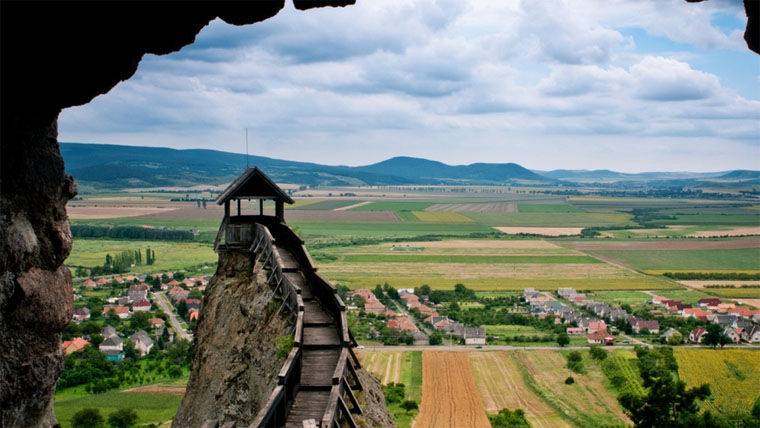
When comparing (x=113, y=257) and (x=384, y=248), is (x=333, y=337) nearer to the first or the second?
(x=113, y=257)

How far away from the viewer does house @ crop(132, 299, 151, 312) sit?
263 ft

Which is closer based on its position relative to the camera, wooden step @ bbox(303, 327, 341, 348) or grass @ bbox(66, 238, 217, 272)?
wooden step @ bbox(303, 327, 341, 348)

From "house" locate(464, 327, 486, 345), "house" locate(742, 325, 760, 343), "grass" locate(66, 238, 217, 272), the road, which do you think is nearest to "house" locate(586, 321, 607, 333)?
"house" locate(464, 327, 486, 345)

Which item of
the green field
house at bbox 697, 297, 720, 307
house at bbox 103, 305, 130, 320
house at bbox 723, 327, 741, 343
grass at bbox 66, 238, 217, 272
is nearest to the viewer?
house at bbox 723, 327, 741, 343

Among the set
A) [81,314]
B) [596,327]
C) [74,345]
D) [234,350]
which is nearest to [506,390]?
[596,327]

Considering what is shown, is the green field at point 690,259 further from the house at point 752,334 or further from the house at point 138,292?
the house at point 138,292

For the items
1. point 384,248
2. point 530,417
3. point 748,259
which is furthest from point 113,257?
point 748,259

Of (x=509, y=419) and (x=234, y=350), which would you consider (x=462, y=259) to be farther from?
(x=234, y=350)

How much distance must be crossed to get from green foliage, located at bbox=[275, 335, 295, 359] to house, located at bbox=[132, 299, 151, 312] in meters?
73.6

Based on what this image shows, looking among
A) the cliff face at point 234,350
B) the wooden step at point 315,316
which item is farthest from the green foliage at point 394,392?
the wooden step at point 315,316

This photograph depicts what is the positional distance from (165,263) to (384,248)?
43.6m

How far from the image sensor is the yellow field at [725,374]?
43500mm

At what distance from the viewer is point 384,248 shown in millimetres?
135125

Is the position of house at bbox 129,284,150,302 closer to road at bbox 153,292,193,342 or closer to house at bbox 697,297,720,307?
road at bbox 153,292,193,342
